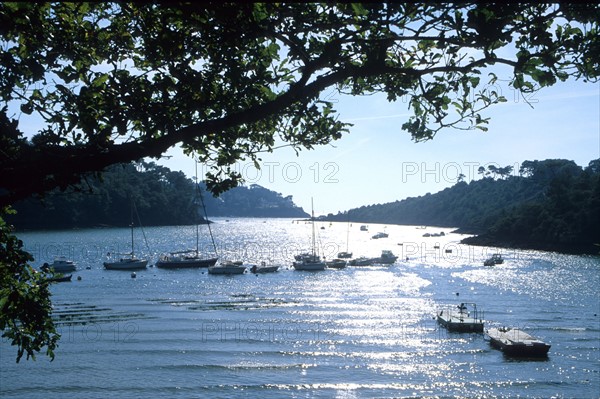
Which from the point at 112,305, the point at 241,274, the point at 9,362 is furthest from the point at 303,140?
the point at 241,274

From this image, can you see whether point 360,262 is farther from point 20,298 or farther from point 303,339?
point 20,298

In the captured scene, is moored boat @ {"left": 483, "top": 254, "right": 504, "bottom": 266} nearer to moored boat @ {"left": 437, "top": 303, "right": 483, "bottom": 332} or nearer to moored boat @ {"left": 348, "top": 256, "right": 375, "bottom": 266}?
moored boat @ {"left": 348, "top": 256, "right": 375, "bottom": 266}

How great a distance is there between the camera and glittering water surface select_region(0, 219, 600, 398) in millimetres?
29641

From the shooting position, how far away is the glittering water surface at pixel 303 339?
1167 inches

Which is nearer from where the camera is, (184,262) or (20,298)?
(20,298)

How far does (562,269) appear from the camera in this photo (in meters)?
89.0

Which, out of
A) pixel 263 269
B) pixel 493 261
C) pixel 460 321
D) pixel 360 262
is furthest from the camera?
pixel 493 261

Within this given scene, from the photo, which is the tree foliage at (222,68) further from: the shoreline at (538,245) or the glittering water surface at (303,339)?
the shoreline at (538,245)

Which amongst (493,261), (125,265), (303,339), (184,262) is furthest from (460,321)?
(125,265)

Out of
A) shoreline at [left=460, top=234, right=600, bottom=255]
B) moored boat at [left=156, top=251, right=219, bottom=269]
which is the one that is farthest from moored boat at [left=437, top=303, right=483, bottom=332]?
shoreline at [left=460, top=234, right=600, bottom=255]

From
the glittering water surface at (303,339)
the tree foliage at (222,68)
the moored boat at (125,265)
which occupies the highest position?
the tree foliage at (222,68)

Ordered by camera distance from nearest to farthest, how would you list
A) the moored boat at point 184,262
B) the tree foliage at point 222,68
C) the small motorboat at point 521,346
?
the tree foliage at point 222,68, the small motorboat at point 521,346, the moored boat at point 184,262

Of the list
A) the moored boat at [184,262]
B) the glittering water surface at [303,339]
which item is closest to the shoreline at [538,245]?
the glittering water surface at [303,339]

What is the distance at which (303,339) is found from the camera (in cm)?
4003
